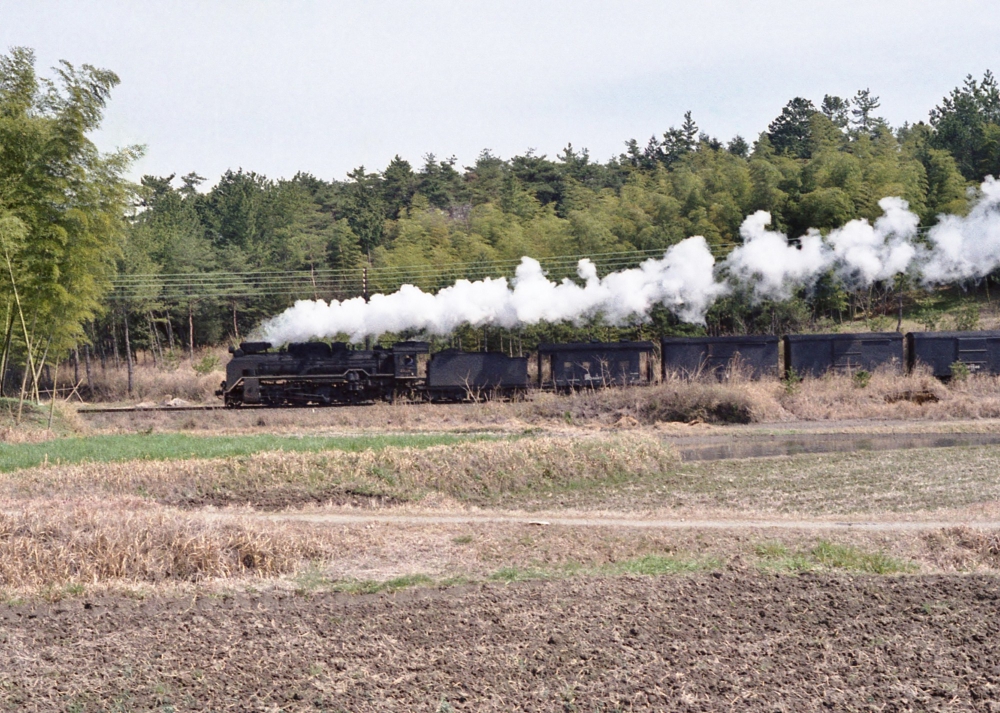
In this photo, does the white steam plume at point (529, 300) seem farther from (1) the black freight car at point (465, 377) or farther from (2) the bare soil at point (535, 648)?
(2) the bare soil at point (535, 648)

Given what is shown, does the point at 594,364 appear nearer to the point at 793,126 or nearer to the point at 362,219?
the point at 362,219

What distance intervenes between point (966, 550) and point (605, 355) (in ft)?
77.5

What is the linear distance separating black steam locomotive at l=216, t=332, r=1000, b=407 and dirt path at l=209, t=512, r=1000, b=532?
753 inches

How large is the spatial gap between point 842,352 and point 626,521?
75.4 feet

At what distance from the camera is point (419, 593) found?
1030cm

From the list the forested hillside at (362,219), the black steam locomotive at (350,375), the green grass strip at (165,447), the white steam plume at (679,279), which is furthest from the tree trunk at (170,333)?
the green grass strip at (165,447)

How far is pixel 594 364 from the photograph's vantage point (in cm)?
3519

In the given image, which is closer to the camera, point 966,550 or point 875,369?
point 966,550

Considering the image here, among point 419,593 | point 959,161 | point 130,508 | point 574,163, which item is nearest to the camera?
point 419,593

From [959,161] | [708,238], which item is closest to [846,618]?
[708,238]

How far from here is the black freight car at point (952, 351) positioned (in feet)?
115

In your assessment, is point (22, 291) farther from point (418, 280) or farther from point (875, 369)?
point (875, 369)

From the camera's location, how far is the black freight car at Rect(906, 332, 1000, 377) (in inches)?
1382

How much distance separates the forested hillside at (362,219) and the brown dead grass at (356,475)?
11.0 metres
